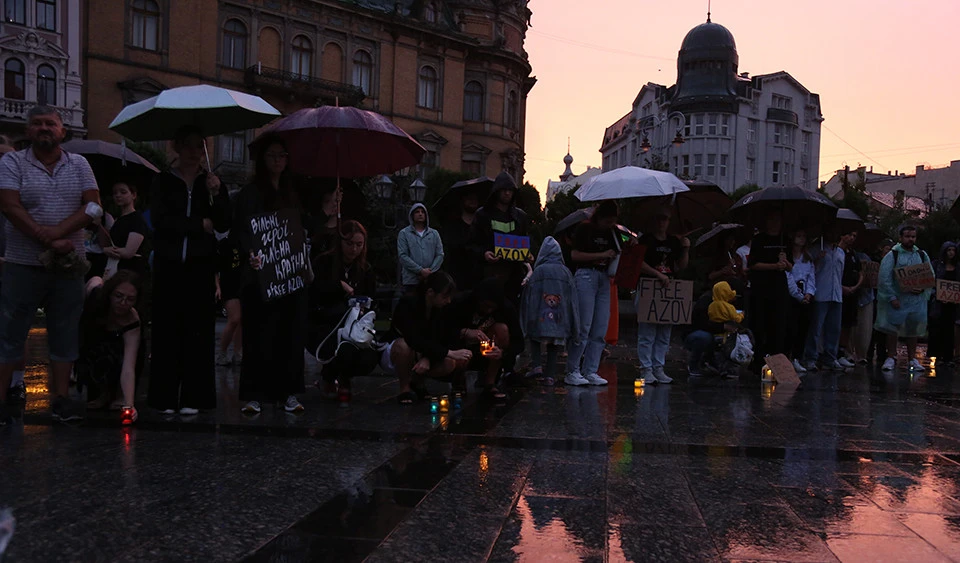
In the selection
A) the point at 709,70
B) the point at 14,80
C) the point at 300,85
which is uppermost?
the point at 709,70

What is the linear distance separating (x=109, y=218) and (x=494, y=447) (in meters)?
4.57

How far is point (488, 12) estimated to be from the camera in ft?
169

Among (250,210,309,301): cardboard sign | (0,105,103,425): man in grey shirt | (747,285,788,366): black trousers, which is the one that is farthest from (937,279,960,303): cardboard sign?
(0,105,103,425): man in grey shirt

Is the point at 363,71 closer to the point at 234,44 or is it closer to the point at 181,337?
the point at 234,44

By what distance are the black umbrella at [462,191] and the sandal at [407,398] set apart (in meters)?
2.47

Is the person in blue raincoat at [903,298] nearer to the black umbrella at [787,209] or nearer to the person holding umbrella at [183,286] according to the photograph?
the black umbrella at [787,209]

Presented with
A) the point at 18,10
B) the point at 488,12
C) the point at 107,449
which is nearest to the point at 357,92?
the point at 488,12

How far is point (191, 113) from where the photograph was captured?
6168mm

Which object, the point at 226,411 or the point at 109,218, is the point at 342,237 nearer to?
Answer: the point at 226,411

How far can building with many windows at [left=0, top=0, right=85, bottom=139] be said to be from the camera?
110 feet

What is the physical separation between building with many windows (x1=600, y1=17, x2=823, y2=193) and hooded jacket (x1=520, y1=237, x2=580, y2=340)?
207ft

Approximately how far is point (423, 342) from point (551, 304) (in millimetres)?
2036

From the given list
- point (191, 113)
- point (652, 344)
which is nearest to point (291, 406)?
point (191, 113)

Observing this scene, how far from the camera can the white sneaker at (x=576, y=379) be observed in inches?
325
